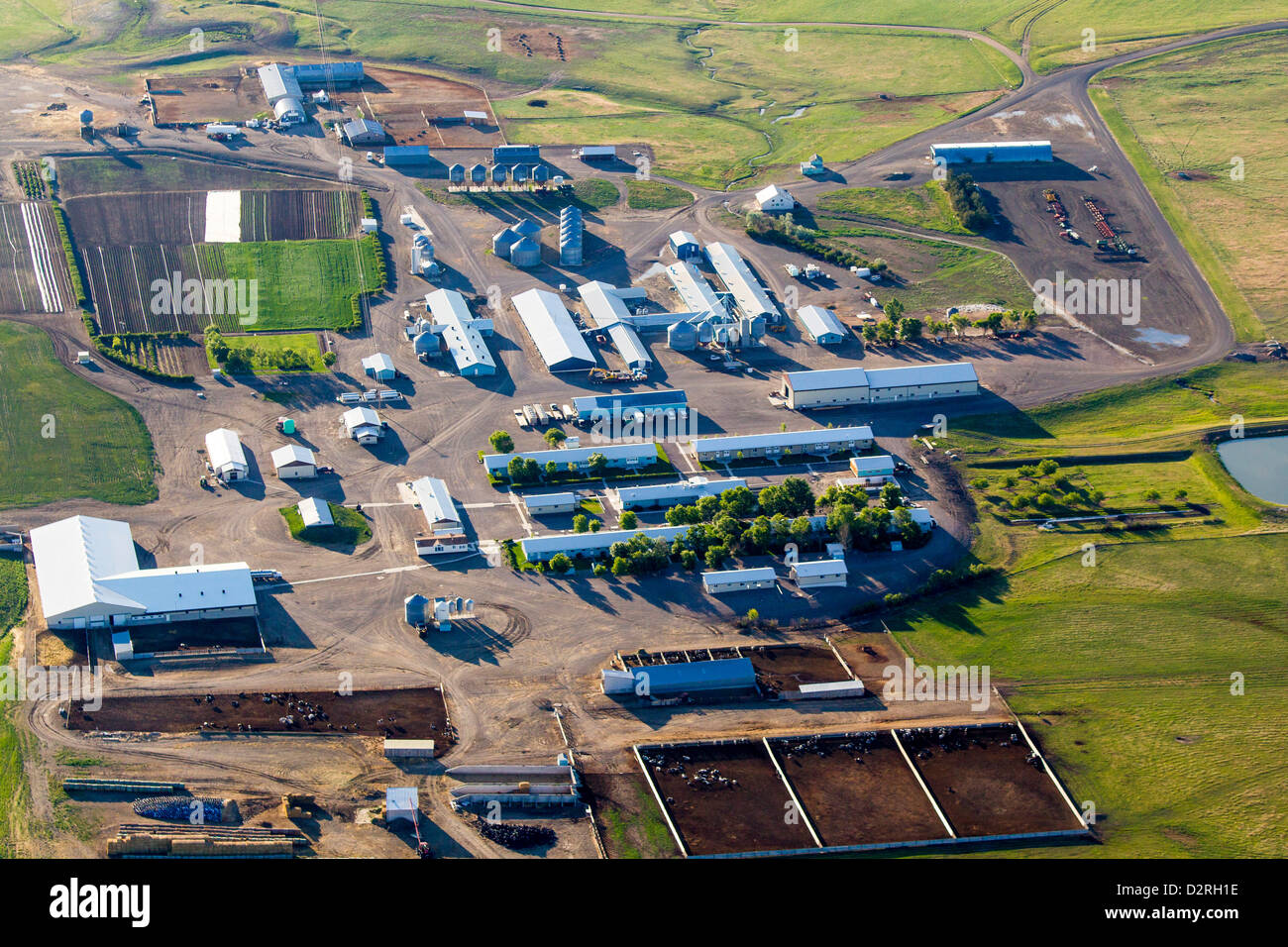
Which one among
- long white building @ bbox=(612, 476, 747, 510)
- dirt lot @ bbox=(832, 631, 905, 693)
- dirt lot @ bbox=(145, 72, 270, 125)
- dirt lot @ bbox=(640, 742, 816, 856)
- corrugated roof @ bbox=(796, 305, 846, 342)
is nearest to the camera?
dirt lot @ bbox=(640, 742, 816, 856)

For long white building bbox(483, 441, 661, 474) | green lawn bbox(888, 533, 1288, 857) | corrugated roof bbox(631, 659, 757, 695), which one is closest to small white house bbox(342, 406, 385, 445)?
long white building bbox(483, 441, 661, 474)

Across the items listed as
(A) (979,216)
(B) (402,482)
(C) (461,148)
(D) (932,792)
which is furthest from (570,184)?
(D) (932,792)

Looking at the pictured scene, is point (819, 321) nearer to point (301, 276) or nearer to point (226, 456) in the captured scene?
point (301, 276)

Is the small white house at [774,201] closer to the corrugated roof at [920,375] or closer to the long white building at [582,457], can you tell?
the corrugated roof at [920,375]

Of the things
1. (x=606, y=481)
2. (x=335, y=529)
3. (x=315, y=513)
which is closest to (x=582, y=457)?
(x=606, y=481)

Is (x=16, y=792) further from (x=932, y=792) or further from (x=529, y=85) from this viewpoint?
(x=529, y=85)

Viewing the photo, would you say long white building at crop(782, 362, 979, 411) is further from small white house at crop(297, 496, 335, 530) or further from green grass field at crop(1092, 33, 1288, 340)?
small white house at crop(297, 496, 335, 530)

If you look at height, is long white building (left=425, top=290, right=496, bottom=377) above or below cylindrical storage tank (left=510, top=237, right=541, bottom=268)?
below
